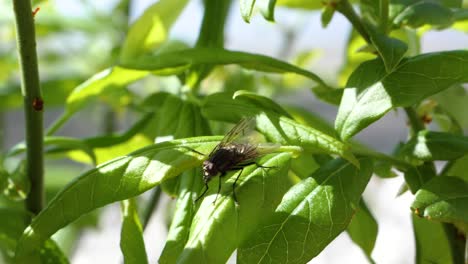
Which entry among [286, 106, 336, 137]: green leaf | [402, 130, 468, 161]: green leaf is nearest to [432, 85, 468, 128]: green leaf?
[286, 106, 336, 137]: green leaf

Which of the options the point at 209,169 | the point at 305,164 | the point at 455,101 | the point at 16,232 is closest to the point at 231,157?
the point at 209,169

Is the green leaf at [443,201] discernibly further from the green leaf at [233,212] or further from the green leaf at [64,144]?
the green leaf at [64,144]

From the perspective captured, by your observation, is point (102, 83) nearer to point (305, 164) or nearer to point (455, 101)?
point (305, 164)

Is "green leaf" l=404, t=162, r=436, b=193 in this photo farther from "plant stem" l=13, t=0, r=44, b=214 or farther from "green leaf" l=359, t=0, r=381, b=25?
"plant stem" l=13, t=0, r=44, b=214

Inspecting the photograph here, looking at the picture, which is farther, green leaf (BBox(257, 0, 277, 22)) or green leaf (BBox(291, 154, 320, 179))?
green leaf (BBox(291, 154, 320, 179))

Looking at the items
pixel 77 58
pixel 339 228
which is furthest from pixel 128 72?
pixel 77 58

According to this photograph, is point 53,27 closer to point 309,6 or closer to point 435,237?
point 309,6

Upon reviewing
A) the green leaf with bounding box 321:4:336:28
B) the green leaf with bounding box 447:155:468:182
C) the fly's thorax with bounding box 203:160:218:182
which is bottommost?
A: the green leaf with bounding box 447:155:468:182
